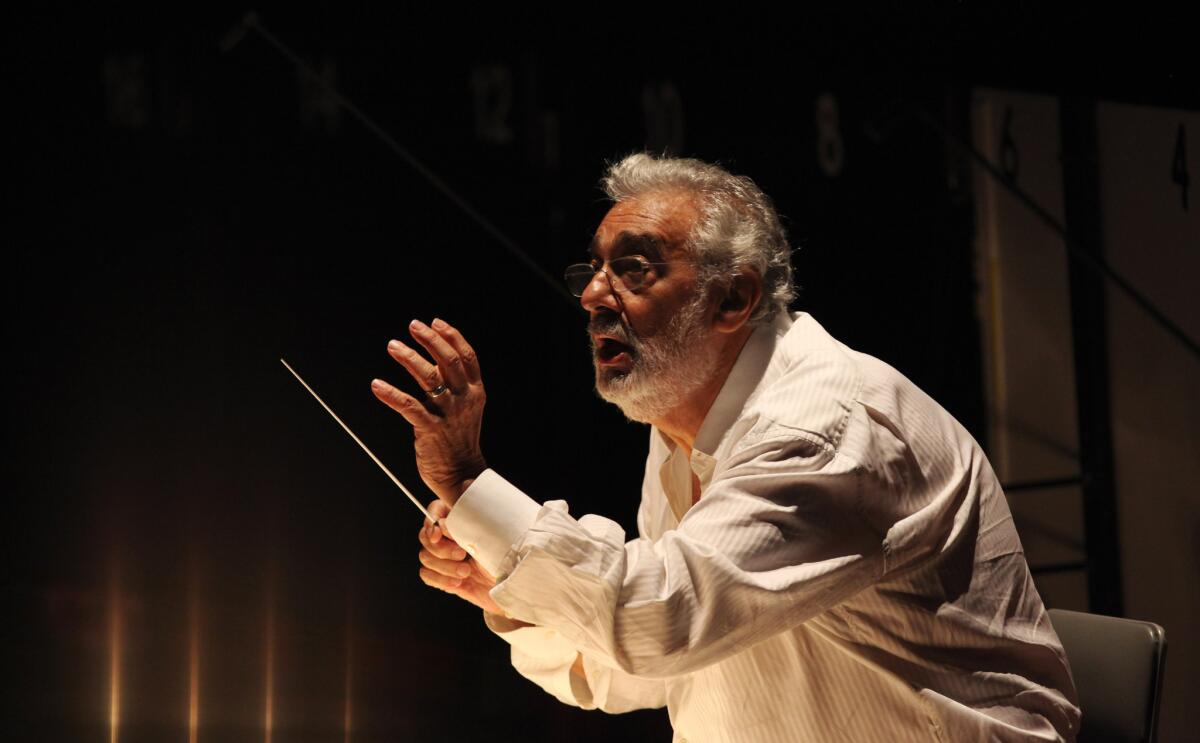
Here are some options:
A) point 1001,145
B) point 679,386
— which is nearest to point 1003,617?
point 679,386

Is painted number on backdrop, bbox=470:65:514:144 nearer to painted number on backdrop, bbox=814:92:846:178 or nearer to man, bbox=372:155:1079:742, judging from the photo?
painted number on backdrop, bbox=814:92:846:178

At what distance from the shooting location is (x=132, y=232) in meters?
2.48

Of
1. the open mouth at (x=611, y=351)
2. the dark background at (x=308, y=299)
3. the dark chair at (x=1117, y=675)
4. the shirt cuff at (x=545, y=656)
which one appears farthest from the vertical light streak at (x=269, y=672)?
the dark chair at (x=1117, y=675)

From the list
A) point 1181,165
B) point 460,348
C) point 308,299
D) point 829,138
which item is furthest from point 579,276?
point 1181,165

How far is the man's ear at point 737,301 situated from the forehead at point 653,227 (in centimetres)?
9

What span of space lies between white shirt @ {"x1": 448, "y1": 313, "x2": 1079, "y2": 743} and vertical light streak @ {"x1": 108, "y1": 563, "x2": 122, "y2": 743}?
102 cm

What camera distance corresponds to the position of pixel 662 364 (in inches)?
63.3

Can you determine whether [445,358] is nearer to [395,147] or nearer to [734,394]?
[734,394]

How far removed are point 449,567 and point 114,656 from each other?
1.20 m

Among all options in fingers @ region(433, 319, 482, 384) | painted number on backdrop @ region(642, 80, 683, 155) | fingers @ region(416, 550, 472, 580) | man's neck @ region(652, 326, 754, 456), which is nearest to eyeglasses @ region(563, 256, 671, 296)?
man's neck @ region(652, 326, 754, 456)

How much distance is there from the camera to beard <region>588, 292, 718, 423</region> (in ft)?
5.28

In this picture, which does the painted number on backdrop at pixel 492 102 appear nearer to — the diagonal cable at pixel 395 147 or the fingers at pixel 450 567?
the diagonal cable at pixel 395 147

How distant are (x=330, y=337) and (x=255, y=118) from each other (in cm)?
50

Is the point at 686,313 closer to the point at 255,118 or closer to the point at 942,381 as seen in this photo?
the point at 255,118
